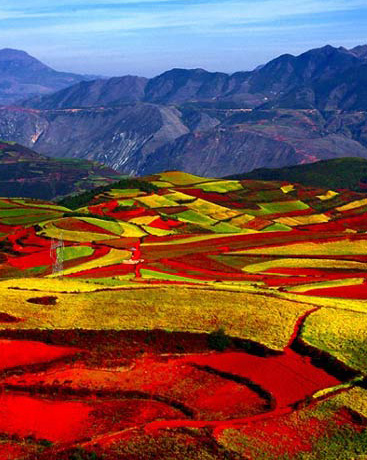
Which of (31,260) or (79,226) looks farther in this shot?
(79,226)

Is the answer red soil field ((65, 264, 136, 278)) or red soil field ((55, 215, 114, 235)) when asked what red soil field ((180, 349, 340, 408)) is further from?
→ red soil field ((55, 215, 114, 235))

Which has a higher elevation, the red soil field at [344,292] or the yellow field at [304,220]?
the red soil field at [344,292]

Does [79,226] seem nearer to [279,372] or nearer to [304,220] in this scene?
[304,220]

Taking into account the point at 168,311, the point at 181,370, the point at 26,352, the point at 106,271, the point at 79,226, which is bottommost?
the point at 79,226

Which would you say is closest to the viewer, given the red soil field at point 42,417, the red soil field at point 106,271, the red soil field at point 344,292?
the red soil field at point 42,417

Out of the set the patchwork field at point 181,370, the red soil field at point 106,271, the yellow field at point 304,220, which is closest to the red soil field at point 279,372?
the patchwork field at point 181,370

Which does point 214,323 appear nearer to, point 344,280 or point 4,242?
point 344,280

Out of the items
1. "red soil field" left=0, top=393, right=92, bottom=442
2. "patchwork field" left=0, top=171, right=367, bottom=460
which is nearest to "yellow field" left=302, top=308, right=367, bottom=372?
"patchwork field" left=0, top=171, right=367, bottom=460

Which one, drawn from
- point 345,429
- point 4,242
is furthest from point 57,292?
point 4,242

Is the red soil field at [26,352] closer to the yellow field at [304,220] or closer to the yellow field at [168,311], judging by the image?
the yellow field at [168,311]

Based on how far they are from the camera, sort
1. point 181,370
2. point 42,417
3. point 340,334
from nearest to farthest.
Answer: point 42,417
point 181,370
point 340,334

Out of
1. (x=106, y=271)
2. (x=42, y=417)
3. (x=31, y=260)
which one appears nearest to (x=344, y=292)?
(x=106, y=271)
